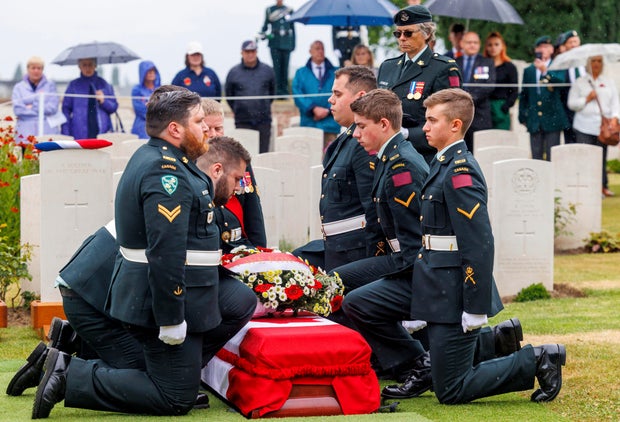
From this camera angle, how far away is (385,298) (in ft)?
21.9

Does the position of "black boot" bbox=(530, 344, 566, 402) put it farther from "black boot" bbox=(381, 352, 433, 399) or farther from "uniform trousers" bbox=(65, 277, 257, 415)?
"uniform trousers" bbox=(65, 277, 257, 415)

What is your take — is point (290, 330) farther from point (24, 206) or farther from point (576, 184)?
point (576, 184)

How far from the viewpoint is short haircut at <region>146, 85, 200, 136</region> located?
6102 mm

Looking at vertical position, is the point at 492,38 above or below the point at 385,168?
above

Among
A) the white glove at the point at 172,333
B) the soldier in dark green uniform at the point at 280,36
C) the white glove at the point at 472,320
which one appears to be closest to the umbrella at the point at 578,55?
the soldier in dark green uniform at the point at 280,36

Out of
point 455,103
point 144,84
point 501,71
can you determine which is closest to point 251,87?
point 144,84

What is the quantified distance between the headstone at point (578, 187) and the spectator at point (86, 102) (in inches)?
251

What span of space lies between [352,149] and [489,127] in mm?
8880

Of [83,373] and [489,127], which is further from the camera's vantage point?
[489,127]

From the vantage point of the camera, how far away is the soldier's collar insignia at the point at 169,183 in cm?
585

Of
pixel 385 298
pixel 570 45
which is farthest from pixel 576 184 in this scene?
pixel 385 298

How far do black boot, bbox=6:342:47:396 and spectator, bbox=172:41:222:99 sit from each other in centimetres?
971

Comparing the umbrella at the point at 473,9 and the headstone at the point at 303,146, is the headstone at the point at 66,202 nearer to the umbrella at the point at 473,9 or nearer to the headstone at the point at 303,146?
the headstone at the point at 303,146

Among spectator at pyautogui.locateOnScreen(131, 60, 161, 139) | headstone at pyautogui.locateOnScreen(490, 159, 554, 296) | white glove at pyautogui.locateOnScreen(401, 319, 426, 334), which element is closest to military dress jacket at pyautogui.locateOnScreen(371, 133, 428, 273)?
white glove at pyautogui.locateOnScreen(401, 319, 426, 334)
